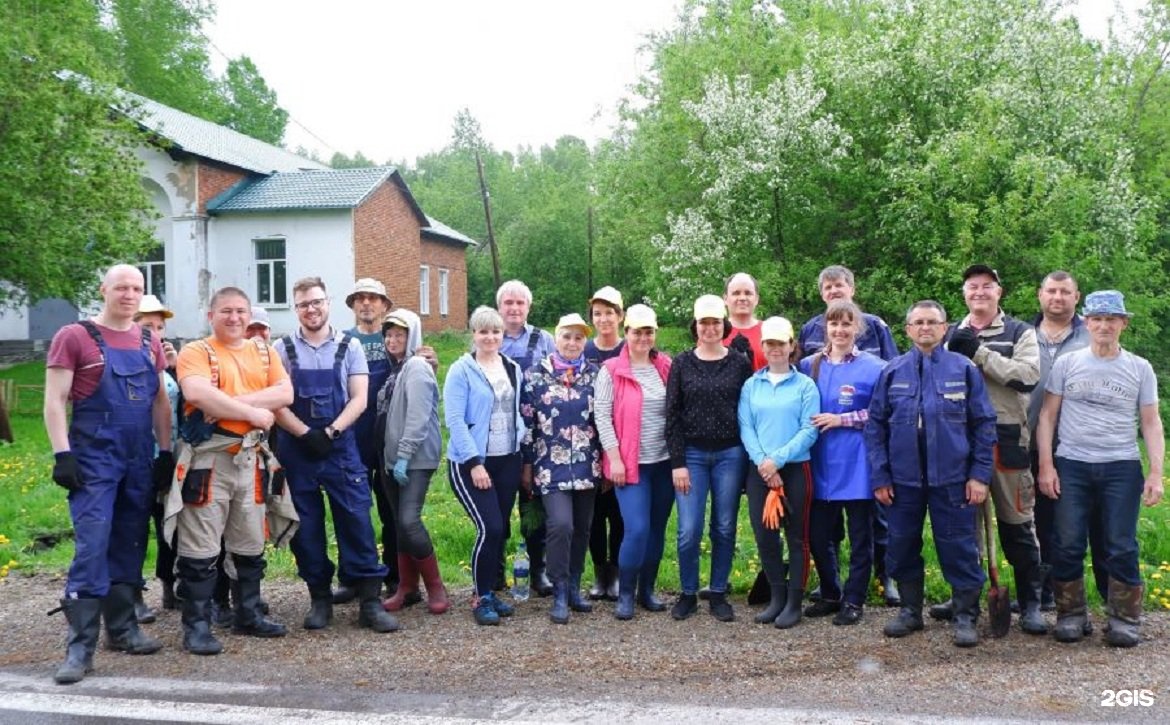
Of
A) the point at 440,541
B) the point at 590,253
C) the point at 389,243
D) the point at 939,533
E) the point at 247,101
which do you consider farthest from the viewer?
the point at 247,101

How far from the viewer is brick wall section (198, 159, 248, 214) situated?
88.0 ft

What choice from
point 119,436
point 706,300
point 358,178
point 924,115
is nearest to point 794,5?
point 924,115

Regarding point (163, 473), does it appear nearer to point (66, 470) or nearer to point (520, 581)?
point (66, 470)

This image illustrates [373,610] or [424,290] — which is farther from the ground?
[424,290]

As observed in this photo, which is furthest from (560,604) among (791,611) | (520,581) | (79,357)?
(79,357)

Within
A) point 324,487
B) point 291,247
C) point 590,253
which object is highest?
point 590,253

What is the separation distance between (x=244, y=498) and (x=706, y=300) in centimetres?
307

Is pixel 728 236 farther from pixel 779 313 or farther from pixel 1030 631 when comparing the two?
pixel 1030 631

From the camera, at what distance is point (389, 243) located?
30.5 m

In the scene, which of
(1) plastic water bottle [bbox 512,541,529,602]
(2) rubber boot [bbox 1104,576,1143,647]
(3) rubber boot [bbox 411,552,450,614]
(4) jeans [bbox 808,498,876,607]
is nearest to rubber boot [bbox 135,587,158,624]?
(3) rubber boot [bbox 411,552,450,614]

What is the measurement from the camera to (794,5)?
29547mm

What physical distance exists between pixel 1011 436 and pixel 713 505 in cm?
183

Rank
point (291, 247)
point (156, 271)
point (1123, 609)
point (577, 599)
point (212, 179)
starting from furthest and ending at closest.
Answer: point (156, 271) → point (291, 247) → point (212, 179) → point (577, 599) → point (1123, 609)

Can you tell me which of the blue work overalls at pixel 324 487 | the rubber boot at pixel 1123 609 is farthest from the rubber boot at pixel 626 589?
the rubber boot at pixel 1123 609
